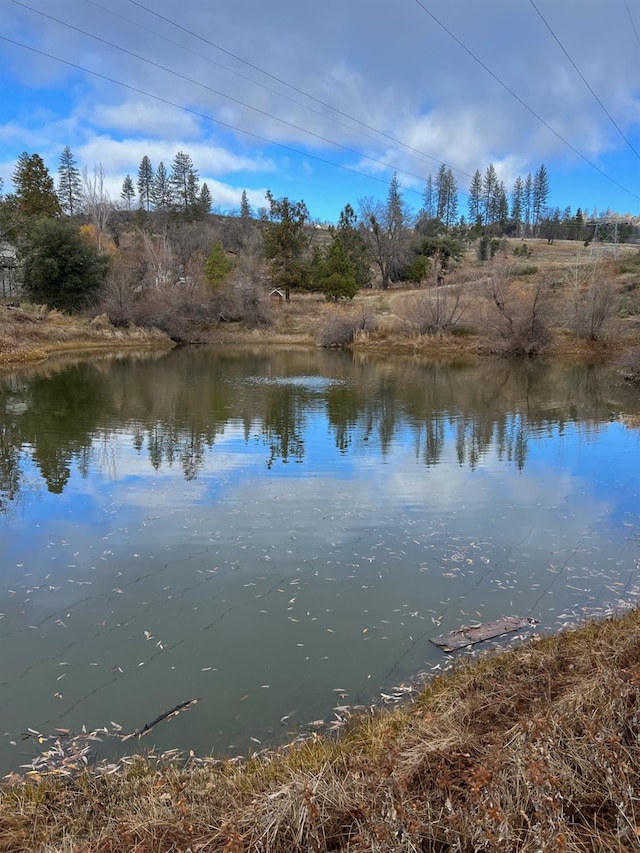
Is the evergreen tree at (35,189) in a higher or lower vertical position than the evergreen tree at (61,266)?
higher

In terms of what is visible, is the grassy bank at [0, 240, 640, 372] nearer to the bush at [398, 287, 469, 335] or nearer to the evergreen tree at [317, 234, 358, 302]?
the bush at [398, 287, 469, 335]

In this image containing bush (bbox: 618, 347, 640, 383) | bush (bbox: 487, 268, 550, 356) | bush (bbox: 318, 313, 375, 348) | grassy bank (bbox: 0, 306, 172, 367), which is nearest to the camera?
bush (bbox: 618, 347, 640, 383)

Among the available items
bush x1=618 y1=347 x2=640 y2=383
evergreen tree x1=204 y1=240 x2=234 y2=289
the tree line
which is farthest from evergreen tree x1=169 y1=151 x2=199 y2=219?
bush x1=618 y1=347 x2=640 y2=383

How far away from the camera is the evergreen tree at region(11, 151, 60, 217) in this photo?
55.0 m

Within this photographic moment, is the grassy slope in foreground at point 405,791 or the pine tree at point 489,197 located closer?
the grassy slope in foreground at point 405,791

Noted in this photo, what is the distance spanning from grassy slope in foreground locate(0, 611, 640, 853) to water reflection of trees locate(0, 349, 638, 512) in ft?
23.7

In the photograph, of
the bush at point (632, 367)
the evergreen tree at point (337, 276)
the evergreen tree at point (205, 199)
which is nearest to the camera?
the bush at point (632, 367)

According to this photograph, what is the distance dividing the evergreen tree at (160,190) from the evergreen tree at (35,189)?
129 feet

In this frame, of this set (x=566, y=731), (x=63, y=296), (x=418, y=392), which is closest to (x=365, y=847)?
(x=566, y=731)

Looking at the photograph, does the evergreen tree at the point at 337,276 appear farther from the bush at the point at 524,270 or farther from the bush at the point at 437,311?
the bush at the point at 524,270

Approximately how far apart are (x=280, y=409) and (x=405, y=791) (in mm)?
17098

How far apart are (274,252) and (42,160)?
25.3 meters

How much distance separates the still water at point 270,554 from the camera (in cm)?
477

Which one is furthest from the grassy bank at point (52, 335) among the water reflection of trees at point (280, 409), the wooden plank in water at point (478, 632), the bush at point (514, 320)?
the wooden plank in water at point (478, 632)
